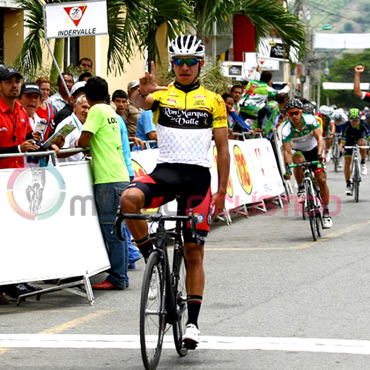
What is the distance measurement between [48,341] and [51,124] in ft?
12.8

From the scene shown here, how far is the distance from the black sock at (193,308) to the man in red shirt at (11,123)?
2928 millimetres

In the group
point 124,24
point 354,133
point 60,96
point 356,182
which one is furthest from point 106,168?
point 354,133

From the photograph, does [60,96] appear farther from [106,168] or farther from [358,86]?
[358,86]

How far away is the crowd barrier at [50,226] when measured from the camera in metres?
8.75

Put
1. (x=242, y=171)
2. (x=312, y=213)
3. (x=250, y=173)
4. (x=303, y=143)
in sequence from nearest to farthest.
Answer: (x=312, y=213) < (x=303, y=143) < (x=242, y=171) < (x=250, y=173)

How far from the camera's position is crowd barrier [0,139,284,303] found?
8750mm

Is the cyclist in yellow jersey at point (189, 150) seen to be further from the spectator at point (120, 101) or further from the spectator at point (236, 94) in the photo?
the spectator at point (236, 94)

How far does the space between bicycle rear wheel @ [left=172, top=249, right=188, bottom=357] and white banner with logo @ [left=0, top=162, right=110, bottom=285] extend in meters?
2.25

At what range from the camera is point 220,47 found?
29.2 metres

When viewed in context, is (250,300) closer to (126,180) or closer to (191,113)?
(126,180)

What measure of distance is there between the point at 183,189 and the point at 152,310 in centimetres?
101

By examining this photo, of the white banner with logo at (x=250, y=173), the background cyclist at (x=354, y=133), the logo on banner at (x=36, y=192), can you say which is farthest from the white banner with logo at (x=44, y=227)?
the background cyclist at (x=354, y=133)

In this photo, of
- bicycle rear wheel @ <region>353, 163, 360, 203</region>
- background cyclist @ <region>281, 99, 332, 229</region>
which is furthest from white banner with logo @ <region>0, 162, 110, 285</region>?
bicycle rear wheel @ <region>353, 163, 360, 203</region>

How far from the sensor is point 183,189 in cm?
684
